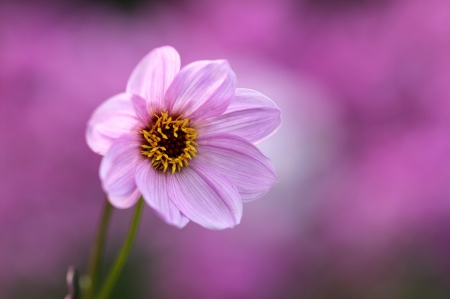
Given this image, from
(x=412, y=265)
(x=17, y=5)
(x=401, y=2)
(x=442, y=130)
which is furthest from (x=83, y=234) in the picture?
(x=401, y=2)

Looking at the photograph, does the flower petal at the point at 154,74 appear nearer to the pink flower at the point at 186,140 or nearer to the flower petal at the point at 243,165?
the pink flower at the point at 186,140

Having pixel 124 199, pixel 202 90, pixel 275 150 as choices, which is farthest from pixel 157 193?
pixel 275 150

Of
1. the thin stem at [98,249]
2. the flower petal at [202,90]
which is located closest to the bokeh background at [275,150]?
the thin stem at [98,249]

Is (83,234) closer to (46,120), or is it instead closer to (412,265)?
(46,120)

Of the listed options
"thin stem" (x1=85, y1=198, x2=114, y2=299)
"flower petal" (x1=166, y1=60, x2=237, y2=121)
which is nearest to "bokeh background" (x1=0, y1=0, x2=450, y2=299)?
"thin stem" (x1=85, y1=198, x2=114, y2=299)

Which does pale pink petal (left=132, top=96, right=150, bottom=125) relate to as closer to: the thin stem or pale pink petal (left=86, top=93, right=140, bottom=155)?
pale pink petal (left=86, top=93, right=140, bottom=155)

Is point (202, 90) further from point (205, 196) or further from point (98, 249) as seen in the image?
point (98, 249)
